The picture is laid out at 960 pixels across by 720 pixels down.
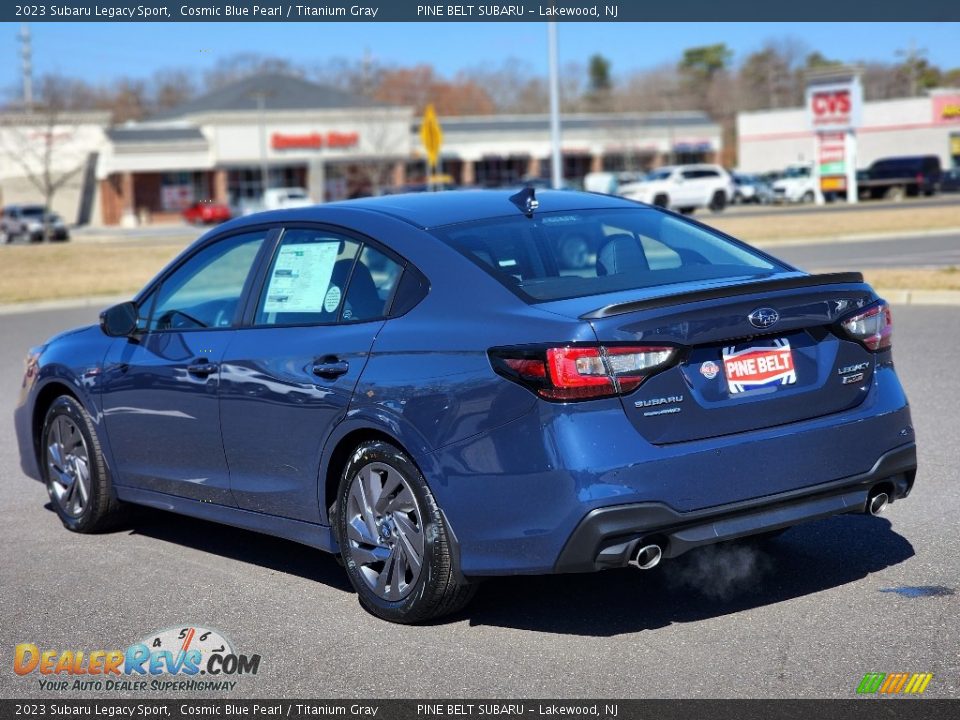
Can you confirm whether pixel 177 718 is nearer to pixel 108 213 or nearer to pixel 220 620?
pixel 220 620

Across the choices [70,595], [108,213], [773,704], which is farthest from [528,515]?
[108,213]

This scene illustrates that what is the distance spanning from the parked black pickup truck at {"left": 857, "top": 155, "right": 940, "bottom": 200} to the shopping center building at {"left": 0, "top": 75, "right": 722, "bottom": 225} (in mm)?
27206

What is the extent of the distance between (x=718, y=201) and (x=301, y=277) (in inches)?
2028

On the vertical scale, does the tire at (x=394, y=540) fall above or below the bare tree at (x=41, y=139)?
below

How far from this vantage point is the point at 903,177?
5803 centimetres

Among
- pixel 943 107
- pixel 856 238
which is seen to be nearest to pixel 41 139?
pixel 943 107

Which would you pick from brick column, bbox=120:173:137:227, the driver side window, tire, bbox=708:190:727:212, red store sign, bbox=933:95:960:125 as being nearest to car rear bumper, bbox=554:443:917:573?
the driver side window

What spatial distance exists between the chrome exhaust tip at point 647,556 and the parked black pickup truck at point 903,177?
5642cm

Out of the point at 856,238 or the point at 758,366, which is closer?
the point at 758,366

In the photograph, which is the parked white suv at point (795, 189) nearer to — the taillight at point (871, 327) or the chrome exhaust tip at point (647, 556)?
the taillight at point (871, 327)

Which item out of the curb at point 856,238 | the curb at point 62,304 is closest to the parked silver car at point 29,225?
the curb at point 62,304

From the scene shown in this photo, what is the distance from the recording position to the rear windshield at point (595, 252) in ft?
17.1

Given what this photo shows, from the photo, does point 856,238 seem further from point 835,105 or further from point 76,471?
point 76,471

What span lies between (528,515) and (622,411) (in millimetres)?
490
